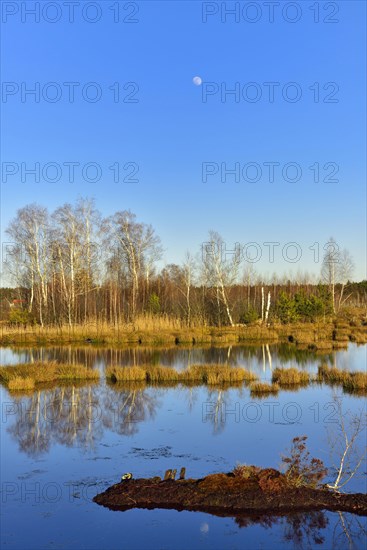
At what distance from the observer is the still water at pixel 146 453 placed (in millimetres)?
7395

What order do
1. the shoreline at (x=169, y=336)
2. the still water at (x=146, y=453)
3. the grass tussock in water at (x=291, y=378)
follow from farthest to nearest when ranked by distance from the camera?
the shoreline at (x=169, y=336)
the grass tussock in water at (x=291, y=378)
the still water at (x=146, y=453)

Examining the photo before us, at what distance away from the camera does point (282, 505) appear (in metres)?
8.12

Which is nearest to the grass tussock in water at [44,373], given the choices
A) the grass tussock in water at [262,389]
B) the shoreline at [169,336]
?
the grass tussock in water at [262,389]

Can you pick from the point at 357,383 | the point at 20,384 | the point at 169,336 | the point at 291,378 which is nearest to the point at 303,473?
the point at 357,383

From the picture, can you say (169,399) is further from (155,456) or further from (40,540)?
(40,540)

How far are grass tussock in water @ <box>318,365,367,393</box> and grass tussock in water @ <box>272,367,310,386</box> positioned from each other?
2.07 feet

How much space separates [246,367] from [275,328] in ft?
53.5

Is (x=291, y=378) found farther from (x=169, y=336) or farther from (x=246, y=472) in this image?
(x=169, y=336)

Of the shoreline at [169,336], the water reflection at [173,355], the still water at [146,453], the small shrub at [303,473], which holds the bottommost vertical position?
the still water at [146,453]

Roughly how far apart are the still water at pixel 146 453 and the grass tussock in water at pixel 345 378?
1.90ft

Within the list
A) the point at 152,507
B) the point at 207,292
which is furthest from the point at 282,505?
the point at 207,292

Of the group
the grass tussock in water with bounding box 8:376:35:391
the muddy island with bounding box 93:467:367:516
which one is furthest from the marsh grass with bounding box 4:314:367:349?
the muddy island with bounding box 93:467:367:516

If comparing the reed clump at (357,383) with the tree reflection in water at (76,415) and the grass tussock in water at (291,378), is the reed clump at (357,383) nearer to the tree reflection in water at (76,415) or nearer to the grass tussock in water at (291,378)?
the grass tussock in water at (291,378)

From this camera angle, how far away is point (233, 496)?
8312mm
